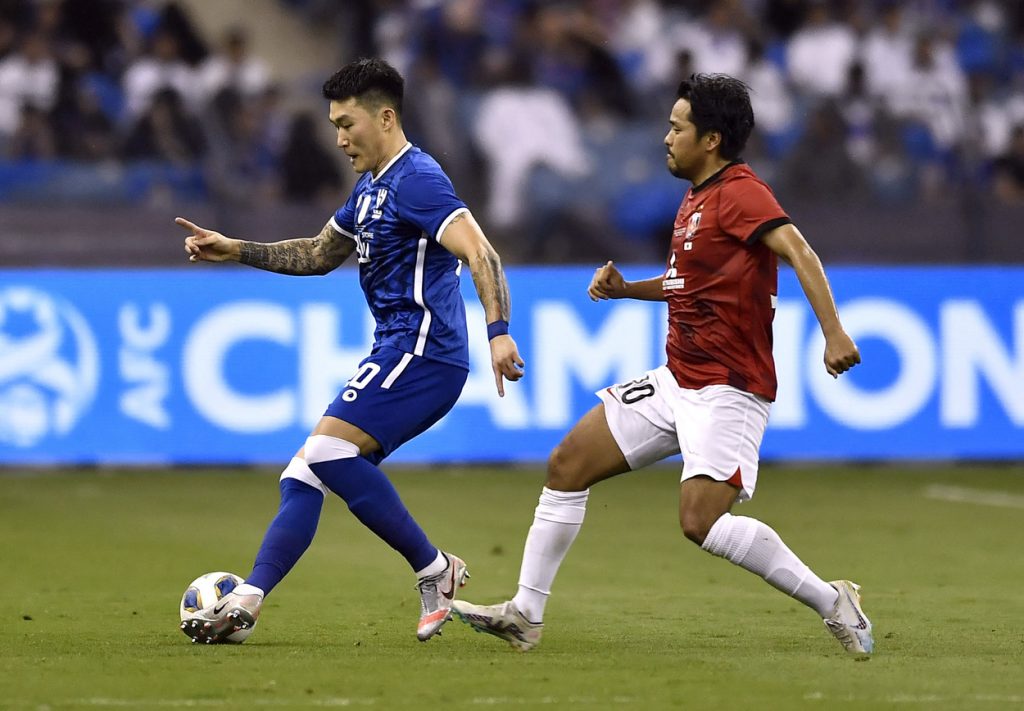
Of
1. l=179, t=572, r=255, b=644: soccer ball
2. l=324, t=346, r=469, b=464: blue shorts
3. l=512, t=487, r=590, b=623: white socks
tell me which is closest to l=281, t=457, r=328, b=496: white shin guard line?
l=324, t=346, r=469, b=464: blue shorts

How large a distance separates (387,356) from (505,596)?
6.19 ft

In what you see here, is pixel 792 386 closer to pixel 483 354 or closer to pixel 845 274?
pixel 845 274

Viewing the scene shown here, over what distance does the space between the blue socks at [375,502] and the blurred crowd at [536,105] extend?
8.35 m

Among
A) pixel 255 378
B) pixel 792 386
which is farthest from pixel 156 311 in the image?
pixel 792 386

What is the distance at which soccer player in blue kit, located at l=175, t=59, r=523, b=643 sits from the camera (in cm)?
666

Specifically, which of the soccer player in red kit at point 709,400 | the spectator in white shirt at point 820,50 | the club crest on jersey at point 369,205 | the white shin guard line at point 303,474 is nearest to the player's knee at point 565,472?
the soccer player in red kit at point 709,400

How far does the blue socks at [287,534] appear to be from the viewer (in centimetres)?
664

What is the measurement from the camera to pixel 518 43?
57.5 ft

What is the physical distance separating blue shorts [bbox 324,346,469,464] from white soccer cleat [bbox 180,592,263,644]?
2.42 feet

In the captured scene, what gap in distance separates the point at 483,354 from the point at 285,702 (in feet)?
28.1

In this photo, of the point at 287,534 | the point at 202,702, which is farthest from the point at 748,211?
the point at 202,702

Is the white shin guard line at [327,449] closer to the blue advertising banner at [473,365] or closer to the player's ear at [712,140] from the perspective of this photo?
the player's ear at [712,140]

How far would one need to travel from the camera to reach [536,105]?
16.4 meters

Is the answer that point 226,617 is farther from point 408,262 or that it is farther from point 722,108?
point 722,108
